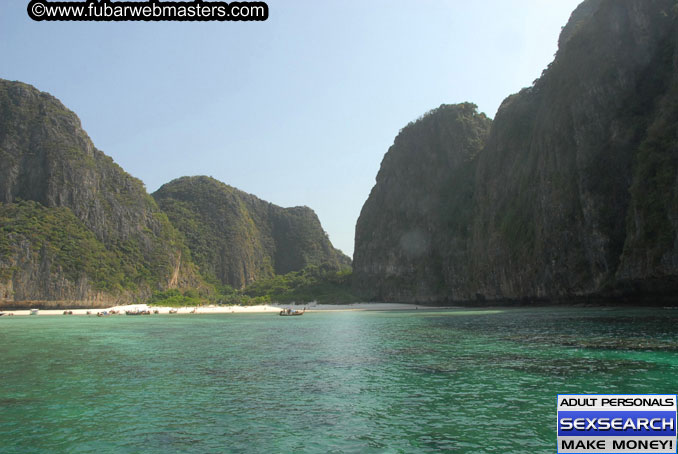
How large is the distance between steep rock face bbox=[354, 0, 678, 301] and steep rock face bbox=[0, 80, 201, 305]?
3823 inches

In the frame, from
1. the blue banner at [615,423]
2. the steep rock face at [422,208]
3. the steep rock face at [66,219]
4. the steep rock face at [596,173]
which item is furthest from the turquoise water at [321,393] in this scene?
the steep rock face at [66,219]

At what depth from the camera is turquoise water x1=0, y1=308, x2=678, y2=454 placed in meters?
10.2

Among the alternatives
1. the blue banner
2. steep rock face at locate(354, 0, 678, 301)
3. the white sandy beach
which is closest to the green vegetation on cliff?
the white sandy beach

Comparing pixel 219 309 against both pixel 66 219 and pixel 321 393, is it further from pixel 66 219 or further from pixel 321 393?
pixel 321 393

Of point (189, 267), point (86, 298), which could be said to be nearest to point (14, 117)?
point (86, 298)

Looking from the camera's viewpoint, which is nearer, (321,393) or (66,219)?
(321,393)

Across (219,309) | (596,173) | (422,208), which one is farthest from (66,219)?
(596,173)

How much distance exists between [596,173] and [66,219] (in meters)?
127

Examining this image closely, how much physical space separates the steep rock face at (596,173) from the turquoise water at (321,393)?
2339 centimetres

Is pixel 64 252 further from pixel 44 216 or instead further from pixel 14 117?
pixel 14 117

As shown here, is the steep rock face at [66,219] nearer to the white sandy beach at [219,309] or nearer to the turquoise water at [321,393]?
the white sandy beach at [219,309]

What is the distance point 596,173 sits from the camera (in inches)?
2288

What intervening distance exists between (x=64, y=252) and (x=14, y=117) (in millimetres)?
50305

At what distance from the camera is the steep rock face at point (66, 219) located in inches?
4117
